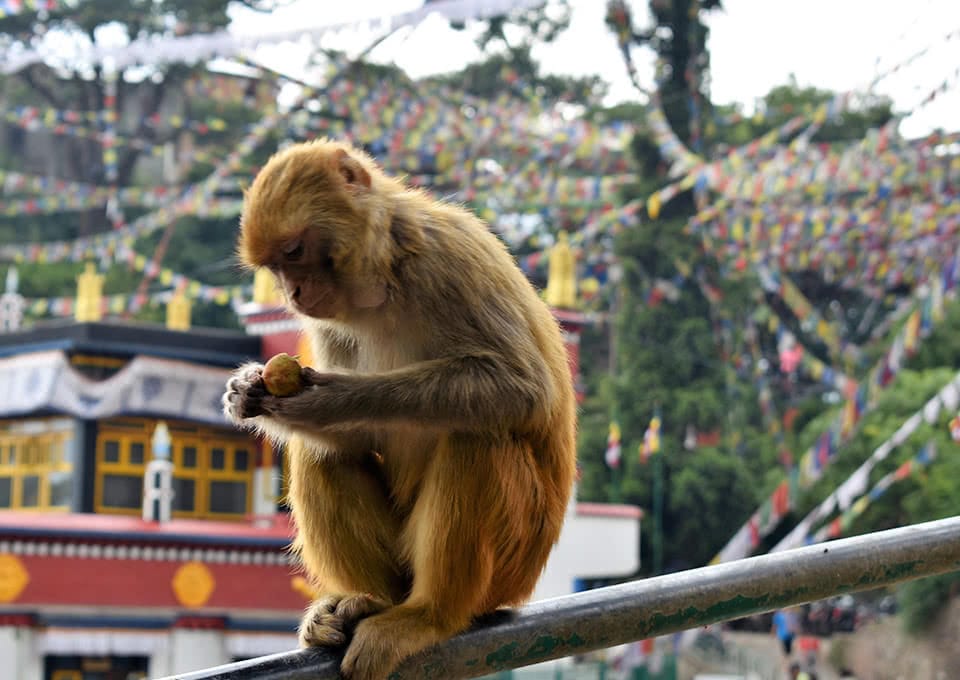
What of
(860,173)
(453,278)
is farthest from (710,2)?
(453,278)

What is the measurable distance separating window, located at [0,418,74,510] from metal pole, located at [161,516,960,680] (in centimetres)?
1460

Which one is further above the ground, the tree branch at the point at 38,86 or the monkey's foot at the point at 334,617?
Answer: the tree branch at the point at 38,86

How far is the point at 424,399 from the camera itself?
2633mm

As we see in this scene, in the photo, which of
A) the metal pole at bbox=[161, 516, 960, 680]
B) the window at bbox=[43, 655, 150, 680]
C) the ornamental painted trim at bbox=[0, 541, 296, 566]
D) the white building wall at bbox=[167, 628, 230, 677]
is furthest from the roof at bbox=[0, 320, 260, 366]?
the metal pole at bbox=[161, 516, 960, 680]

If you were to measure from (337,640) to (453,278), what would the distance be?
73 centimetres

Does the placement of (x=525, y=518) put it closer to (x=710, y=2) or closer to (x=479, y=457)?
(x=479, y=457)

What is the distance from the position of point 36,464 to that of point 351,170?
14799 mm

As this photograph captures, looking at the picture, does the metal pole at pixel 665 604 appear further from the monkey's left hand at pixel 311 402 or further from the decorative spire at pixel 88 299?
the decorative spire at pixel 88 299

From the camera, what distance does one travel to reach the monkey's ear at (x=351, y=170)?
2859 millimetres

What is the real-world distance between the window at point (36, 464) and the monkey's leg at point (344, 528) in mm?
13867

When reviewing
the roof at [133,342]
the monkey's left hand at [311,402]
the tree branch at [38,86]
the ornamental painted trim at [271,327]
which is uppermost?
the tree branch at [38,86]

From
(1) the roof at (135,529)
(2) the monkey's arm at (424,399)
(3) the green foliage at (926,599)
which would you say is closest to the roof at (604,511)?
(1) the roof at (135,529)

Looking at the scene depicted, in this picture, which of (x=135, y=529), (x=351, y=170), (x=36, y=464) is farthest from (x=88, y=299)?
(x=351, y=170)

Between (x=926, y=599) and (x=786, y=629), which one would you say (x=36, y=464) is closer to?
(x=786, y=629)
